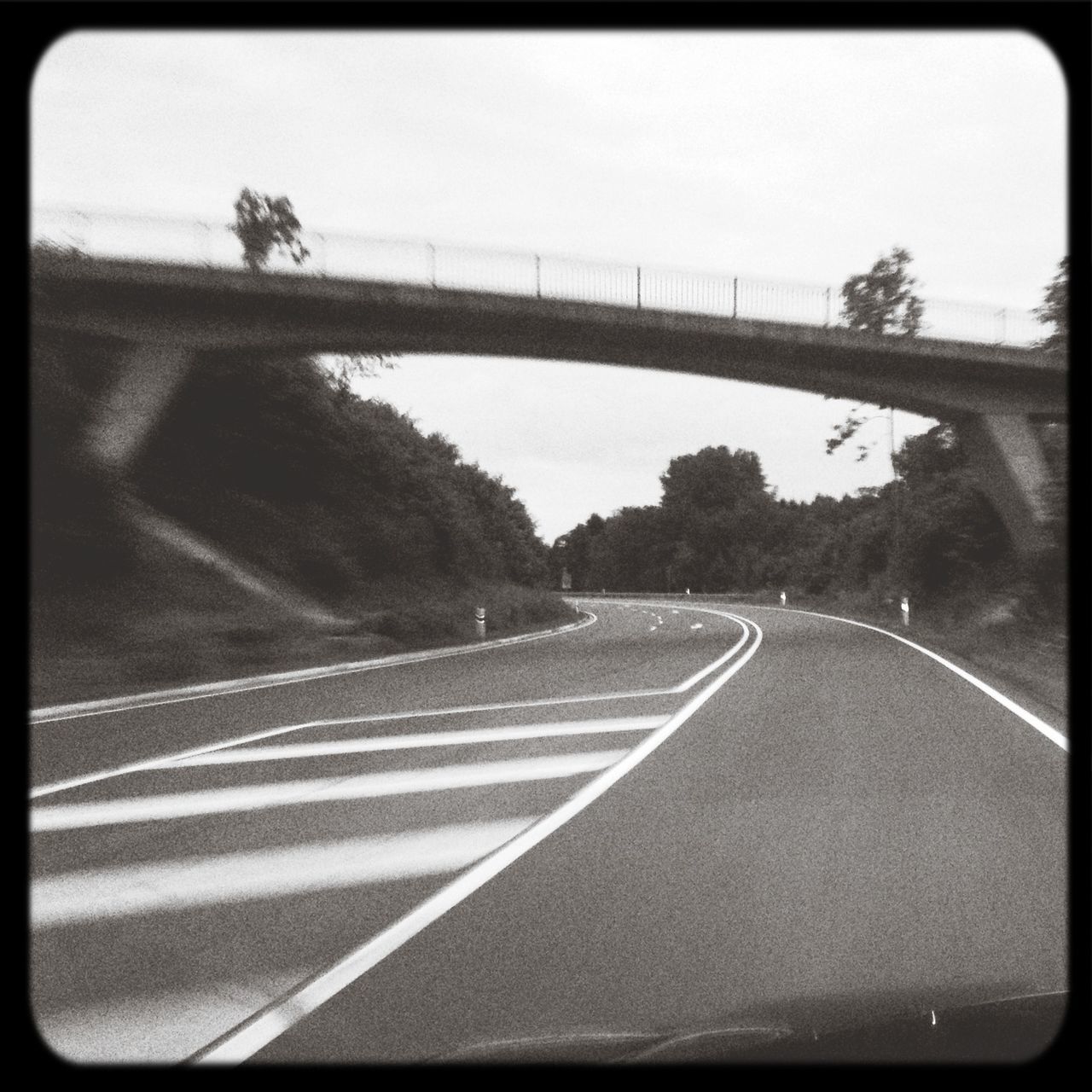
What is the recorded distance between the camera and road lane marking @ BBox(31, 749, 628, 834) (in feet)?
23.7

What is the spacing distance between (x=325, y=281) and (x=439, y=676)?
491 inches

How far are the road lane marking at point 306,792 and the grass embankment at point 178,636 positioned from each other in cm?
676

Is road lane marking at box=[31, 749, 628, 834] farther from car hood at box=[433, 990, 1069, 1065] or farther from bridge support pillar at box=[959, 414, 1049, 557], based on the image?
bridge support pillar at box=[959, 414, 1049, 557]

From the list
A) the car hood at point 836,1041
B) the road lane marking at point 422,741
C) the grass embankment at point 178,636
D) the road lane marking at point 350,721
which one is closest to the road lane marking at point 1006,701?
the road lane marking at point 422,741

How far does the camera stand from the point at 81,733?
1140 centimetres

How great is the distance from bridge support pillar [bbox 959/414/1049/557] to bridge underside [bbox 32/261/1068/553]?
0.04 m

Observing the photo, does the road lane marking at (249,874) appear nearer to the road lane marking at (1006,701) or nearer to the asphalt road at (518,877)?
the asphalt road at (518,877)

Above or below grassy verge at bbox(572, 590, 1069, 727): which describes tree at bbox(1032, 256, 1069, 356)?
above

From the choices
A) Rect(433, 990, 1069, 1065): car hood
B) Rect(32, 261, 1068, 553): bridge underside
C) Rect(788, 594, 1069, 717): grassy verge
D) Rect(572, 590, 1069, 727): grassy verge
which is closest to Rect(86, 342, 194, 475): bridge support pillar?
Rect(32, 261, 1068, 553): bridge underside

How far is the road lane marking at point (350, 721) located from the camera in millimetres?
8609

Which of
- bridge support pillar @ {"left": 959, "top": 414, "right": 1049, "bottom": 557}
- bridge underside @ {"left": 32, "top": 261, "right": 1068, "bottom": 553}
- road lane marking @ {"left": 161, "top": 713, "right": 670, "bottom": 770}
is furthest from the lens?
bridge support pillar @ {"left": 959, "top": 414, "right": 1049, "bottom": 557}

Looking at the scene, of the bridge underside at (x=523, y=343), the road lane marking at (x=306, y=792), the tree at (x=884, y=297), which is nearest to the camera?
the road lane marking at (x=306, y=792)

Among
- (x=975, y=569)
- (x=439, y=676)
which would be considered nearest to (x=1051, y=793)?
(x=439, y=676)

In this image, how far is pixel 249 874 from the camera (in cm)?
578
